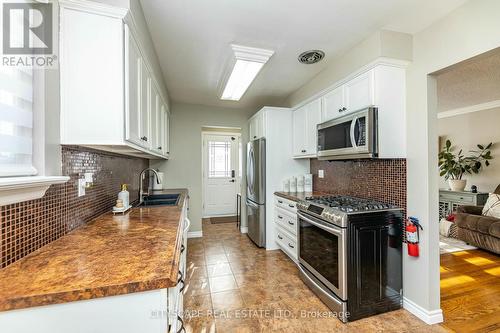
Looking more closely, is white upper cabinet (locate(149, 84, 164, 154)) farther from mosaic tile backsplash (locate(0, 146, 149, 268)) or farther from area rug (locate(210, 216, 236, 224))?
area rug (locate(210, 216, 236, 224))

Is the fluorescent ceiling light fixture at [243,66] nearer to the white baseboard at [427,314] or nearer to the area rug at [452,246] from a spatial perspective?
the white baseboard at [427,314]

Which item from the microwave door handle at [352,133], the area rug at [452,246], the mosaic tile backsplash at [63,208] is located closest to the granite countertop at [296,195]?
the microwave door handle at [352,133]

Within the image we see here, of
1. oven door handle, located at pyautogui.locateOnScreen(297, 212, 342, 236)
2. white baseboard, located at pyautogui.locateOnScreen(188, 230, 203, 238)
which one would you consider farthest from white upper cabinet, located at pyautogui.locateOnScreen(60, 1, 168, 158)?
white baseboard, located at pyautogui.locateOnScreen(188, 230, 203, 238)

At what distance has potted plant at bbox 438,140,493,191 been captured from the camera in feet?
13.4

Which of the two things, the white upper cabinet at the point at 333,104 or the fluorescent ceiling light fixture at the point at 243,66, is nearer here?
the fluorescent ceiling light fixture at the point at 243,66

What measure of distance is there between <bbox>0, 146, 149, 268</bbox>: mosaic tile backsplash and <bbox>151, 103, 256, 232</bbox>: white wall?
1817 mm

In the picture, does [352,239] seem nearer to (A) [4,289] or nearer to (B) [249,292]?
(B) [249,292]

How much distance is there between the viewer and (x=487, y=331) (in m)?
1.68

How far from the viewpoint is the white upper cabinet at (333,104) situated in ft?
7.77

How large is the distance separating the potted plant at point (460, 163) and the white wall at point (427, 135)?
11.6 ft

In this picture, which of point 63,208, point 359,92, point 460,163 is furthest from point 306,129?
point 460,163

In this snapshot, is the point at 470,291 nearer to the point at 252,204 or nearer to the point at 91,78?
the point at 252,204

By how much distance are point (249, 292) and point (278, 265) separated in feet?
2.45

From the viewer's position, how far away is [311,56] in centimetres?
243
